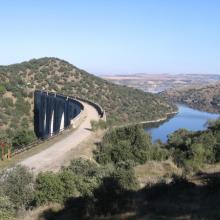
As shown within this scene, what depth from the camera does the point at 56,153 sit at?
103 ft

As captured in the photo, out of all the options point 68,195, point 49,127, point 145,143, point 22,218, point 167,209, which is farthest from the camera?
point 49,127

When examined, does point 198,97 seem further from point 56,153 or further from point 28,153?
point 56,153

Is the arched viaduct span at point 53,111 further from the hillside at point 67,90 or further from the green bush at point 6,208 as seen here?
the green bush at point 6,208

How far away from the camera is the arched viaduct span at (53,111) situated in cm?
6390

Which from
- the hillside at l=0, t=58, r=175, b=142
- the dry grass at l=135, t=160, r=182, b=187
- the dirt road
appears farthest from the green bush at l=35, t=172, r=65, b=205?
the hillside at l=0, t=58, r=175, b=142

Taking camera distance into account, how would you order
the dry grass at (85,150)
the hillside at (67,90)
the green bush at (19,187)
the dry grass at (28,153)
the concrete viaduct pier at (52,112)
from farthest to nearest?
the hillside at (67,90) → the concrete viaduct pier at (52,112) → the dry grass at (85,150) → the dry grass at (28,153) → the green bush at (19,187)

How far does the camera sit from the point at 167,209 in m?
12.6

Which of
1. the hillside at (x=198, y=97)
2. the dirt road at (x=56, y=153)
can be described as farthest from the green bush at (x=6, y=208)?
the hillside at (x=198, y=97)

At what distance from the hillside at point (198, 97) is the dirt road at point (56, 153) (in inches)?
4206

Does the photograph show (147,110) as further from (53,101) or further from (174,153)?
(174,153)

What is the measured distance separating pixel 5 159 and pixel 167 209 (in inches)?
762

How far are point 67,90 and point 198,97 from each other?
279 ft

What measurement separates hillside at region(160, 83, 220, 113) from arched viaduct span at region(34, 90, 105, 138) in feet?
249

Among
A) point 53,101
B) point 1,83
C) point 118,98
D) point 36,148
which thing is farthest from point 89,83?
point 36,148
